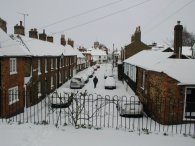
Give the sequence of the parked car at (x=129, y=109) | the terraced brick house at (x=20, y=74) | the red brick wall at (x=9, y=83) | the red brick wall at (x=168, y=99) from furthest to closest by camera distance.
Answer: the parked car at (x=129, y=109) → the terraced brick house at (x=20, y=74) → the red brick wall at (x=9, y=83) → the red brick wall at (x=168, y=99)

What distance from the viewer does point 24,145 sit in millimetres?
7336

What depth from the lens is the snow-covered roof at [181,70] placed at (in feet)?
47.2

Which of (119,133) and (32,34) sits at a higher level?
(32,34)

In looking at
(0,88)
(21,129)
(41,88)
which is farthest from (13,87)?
(21,129)

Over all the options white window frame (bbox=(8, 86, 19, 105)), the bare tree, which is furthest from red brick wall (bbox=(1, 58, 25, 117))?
the bare tree

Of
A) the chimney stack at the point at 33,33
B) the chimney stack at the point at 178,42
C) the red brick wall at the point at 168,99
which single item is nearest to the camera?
the red brick wall at the point at 168,99

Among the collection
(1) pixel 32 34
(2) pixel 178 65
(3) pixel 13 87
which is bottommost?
(3) pixel 13 87

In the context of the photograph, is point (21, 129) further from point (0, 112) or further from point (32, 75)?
point (32, 75)

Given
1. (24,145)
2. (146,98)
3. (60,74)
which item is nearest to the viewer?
(24,145)

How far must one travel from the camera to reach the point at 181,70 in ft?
50.3

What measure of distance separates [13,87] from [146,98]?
37.0 ft

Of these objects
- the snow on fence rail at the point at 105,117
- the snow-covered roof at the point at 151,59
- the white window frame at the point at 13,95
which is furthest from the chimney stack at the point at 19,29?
the snow-covered roof at the point at 151,59

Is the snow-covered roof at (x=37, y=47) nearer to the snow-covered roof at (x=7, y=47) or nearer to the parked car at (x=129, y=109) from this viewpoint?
the snow-covered roof at (x=7, y=47)

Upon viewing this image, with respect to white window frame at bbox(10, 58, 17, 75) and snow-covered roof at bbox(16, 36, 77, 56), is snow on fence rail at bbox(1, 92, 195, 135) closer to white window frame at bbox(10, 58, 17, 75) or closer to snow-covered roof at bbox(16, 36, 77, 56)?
white window frame at bbox(10, 58, 17, 75)
